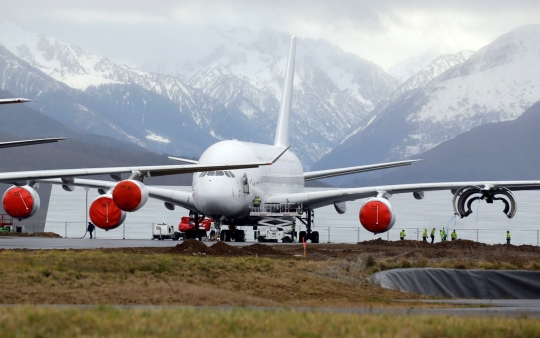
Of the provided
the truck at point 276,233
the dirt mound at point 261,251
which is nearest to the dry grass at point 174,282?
the dirt mound at point 261,251

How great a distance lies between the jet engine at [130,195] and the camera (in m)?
35.5

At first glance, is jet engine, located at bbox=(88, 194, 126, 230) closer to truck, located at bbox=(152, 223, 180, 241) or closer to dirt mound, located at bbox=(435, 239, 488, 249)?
dirt mound, located at bbox=(435, 239, 488, 249)

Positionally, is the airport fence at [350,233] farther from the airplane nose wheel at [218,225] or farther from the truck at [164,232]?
the airplane nose wheel at [218,225]

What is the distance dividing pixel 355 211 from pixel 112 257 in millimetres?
54036

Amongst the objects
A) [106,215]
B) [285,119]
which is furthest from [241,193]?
[285,119]

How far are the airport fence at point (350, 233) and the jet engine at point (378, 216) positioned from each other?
2486cm

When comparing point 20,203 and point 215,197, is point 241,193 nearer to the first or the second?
point 215,197

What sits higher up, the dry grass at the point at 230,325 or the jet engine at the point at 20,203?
the jet engine at the point at 20,203

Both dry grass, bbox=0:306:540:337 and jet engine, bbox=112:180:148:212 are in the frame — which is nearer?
dry grass, bbox=0:306:540:337

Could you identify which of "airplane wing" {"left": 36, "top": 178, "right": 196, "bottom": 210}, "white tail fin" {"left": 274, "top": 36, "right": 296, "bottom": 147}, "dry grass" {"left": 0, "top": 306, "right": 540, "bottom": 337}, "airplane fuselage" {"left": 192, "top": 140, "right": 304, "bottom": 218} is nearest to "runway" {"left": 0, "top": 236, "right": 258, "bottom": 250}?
"airplane fuselage" {"left": 192, "top": 140, "right": 304, "bottom": 218}

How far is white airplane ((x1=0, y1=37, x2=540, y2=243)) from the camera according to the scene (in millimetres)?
36609

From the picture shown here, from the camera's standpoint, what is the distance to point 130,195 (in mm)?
35531

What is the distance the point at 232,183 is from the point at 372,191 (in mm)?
7225

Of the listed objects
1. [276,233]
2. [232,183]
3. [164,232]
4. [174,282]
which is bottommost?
[174,282]
